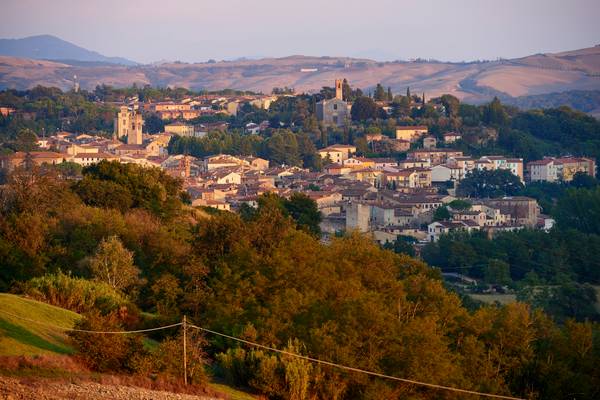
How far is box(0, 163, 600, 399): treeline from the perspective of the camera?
14.2 meters

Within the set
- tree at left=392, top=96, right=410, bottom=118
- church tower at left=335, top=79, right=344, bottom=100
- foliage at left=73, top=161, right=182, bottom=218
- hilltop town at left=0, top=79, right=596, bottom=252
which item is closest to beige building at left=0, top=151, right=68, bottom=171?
hilltop town at left=0, top=79, right=596, bottom=252

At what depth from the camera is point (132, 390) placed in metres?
12.2

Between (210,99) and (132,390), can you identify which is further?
(210,99)

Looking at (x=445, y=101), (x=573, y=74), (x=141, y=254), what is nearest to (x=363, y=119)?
(x=445, y=101)

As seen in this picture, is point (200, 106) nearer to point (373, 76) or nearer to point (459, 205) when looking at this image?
point (459, 205)

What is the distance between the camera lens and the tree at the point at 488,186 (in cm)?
5600

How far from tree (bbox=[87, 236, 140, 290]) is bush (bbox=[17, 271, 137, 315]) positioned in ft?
4.68

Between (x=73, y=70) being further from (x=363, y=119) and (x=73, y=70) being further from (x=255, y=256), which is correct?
(x=255, y=256)

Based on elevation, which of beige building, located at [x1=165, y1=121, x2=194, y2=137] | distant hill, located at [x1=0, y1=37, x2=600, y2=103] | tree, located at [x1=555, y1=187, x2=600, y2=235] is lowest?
distant hill, located at [x1=0, y1=37, x2=600, y2=103]

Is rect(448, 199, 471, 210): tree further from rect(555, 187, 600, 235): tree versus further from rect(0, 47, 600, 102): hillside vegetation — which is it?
rect(0, 47, 600, 102): hillside vegetation

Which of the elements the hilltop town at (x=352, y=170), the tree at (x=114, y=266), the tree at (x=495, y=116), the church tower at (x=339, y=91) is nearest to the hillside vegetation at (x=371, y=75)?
the church tower at (x=339, y=91)

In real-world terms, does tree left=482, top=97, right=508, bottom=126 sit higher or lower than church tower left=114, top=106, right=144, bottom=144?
higher

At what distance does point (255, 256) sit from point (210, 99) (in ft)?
237

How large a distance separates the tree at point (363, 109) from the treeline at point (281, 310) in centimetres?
4785
